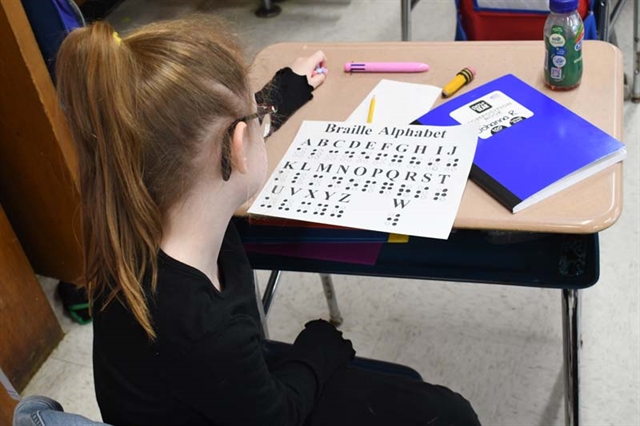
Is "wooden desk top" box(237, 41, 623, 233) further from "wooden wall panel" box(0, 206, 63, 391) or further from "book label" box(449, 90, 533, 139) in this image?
"wooden wall panel" box(0, 206, 63, 391)

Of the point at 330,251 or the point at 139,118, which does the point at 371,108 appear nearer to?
the point at 330,251

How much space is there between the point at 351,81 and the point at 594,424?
0.84 m

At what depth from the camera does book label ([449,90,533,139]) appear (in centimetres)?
113

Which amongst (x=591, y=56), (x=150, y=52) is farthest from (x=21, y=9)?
(x=591, y=56)

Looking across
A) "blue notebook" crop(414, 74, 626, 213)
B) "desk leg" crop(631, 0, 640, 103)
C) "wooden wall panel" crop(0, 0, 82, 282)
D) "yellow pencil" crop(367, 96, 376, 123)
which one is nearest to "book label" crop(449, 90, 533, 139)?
"blue notebook" crop(414, 74, 626, 213)

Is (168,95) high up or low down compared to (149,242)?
up

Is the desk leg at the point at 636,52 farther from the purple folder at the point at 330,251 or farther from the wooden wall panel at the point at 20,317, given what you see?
the wooden wall panel at the point at 20,317

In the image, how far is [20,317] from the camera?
1.78m

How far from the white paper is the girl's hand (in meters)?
0.10

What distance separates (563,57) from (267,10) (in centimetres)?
218

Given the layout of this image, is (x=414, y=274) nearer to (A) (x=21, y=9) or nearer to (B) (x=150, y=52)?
(B) (x=150, y=52)

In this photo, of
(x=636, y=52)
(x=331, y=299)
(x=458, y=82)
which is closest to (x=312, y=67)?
(x=458, y=82)

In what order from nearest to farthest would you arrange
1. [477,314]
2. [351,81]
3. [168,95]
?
[168,95] < [351,81] < [477,314]

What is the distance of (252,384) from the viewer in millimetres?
919
